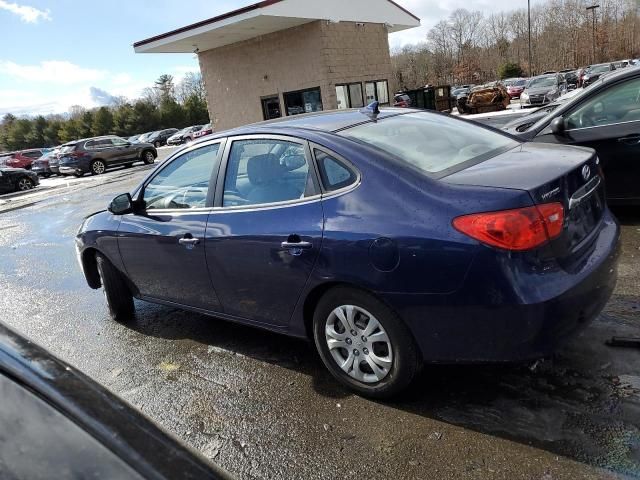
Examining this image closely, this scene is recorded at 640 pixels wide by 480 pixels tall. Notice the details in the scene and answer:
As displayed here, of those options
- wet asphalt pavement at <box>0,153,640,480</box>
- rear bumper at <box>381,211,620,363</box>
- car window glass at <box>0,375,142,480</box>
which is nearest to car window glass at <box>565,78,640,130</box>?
wet asphalt pavement at <box>0,153,640,480</box>

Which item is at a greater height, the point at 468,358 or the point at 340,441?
the point at 468,358

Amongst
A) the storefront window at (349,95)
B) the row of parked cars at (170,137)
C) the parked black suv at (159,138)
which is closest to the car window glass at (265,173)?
the storefront window at (349,95)

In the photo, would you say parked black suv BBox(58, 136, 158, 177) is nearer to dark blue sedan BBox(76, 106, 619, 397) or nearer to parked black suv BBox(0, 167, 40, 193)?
parked black suv BBox(0, 167, 40, 193)

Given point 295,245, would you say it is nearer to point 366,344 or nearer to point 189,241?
point 366,344

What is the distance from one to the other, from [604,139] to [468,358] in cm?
373

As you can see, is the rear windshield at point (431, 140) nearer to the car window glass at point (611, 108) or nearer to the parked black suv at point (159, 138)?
the car window glass at point (611, 108)

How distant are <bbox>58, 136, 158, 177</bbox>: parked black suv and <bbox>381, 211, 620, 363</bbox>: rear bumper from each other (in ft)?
82.6

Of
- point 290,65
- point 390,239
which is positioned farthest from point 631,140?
point 290,65

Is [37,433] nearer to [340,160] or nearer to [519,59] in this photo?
[340,160]

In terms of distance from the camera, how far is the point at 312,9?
1825 cm

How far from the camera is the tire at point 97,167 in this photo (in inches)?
979

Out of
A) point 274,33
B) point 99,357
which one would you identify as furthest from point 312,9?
point 99,357

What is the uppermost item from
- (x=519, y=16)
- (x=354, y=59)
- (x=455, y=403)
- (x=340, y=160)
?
(x=519, y=16)

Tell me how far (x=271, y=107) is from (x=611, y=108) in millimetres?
17084
